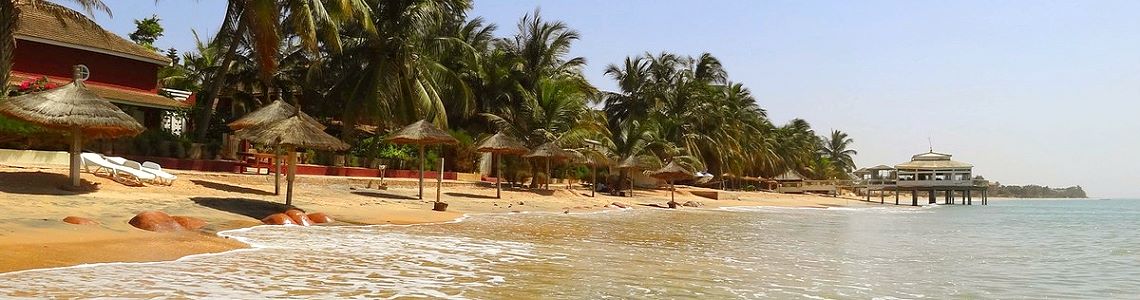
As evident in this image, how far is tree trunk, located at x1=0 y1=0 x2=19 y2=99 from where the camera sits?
15.8 metres

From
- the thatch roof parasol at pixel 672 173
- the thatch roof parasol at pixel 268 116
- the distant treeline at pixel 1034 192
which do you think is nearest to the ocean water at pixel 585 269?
the thatch roof parasol at pixel 268 116

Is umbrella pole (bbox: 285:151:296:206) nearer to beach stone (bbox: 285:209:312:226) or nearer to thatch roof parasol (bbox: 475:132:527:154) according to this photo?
beach stone (bbox: 285:209:312:226)

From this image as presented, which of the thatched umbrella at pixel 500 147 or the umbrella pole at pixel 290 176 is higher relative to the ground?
the thatched umbrella at pixel 500 147

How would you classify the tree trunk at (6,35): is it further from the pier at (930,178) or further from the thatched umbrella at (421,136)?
the pier at (930,178)

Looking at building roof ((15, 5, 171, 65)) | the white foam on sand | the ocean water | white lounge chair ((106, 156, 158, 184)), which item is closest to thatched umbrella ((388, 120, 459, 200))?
the ocean water

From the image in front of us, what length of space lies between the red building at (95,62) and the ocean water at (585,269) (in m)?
13.9

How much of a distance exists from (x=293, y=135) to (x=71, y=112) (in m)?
3.37

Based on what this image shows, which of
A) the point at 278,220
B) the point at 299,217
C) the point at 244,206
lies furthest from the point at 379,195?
the point at 278,220

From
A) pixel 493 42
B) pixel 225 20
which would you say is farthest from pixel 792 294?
pixel 493 42

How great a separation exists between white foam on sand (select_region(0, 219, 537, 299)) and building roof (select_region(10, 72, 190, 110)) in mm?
13800

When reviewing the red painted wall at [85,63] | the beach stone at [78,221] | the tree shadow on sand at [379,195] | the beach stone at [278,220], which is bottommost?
the beach stone at [278,220]

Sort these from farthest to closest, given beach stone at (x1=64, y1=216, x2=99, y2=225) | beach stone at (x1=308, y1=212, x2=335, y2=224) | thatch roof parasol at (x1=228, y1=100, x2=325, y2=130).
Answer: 1. thatch roof parasol at (x1=228, y1=100, x2=325, y2=130)
2. beach stone at (x1=308, y1=212, x2=335, y2=224)
3. beach stone at (x1=64, y1=216, x2=99, y2=225)

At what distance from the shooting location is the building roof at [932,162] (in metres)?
53.7

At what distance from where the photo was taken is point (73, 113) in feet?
43.1
